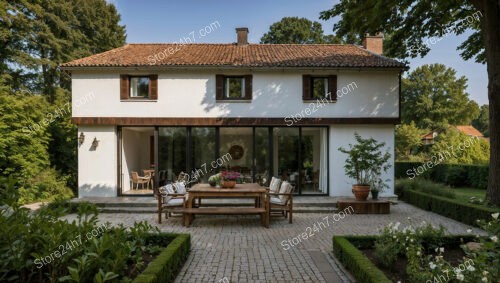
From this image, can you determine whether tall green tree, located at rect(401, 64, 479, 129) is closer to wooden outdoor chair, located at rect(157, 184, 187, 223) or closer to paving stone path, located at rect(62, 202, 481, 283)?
paving stone path, located at rect(62, 202, 481, 283)

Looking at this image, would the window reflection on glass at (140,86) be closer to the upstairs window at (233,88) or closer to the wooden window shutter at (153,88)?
the wooden window shutter at (153,88)

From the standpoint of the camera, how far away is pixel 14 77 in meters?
20.7

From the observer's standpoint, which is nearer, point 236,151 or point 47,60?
point 236,151

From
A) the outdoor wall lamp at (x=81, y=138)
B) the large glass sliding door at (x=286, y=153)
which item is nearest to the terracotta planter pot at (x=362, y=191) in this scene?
the large glass sliding door at (x=286, y=153)

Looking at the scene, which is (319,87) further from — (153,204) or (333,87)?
(153,204)

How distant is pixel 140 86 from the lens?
14.3 meters

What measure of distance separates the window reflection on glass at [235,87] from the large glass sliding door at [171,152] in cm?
254

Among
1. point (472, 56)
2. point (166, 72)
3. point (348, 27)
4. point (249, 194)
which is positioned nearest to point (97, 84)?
point (166, 72)

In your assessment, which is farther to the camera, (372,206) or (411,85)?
(411,85)

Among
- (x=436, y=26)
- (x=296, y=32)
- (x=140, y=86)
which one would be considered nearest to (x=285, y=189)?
(x=140, y=86)

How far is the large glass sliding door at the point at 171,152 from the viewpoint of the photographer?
14.3m

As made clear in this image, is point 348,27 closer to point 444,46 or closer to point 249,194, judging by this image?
point 444,46

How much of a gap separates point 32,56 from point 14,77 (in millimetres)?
1947

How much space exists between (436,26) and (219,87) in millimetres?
9335
